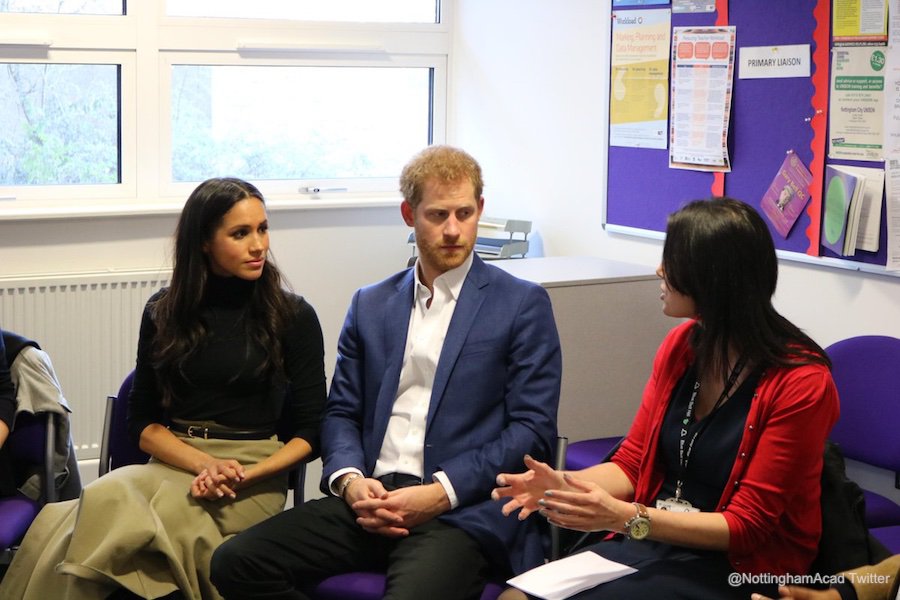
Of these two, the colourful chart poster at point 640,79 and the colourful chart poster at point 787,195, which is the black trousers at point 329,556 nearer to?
the colourful chart poster at point 787,195

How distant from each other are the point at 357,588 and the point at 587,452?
936 mm

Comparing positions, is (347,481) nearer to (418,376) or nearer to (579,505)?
(418,376)

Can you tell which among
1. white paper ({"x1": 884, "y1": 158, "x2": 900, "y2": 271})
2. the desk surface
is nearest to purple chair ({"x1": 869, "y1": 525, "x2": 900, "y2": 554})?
white paper ({"x1": 884, "y1": 158, "x2": 900, "y2": 271})

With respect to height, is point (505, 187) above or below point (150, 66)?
below

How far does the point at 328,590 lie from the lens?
7.64 ft

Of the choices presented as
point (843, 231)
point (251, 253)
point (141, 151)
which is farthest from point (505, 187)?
point (251, 253)

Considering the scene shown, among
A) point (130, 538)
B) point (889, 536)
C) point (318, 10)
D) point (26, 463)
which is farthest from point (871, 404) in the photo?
point (318, 10)

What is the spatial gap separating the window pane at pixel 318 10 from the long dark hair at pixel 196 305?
6.44 feet

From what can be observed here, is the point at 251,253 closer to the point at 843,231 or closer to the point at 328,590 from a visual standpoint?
the point at 328,590

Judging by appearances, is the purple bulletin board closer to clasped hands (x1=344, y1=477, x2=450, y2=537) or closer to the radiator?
clasped hands (x1=344, y1=477, x2=450, y2=537)

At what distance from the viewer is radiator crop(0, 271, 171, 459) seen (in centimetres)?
403

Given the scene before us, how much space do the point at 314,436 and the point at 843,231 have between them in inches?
62.6

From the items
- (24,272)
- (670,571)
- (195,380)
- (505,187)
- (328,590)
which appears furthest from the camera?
(505,187)

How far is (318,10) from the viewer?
464 centimetres
